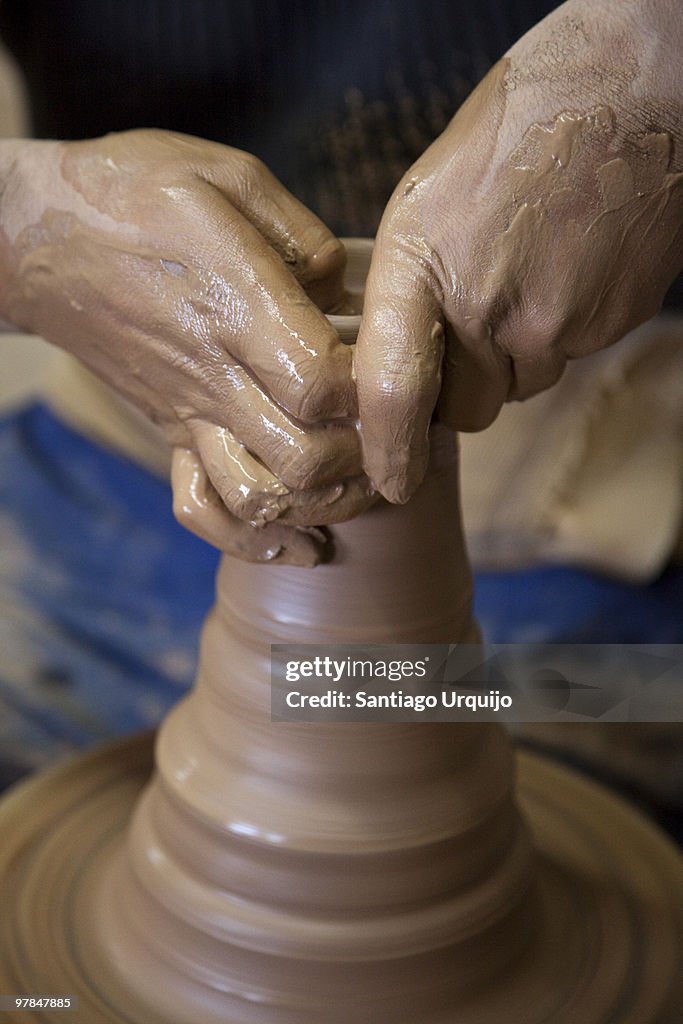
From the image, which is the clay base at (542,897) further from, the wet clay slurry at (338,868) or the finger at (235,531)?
the finger at (235,531)

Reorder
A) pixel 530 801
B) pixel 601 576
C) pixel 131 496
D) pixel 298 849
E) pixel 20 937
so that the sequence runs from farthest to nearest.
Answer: pixel 131 496 → pixel 601 576 → pixel 530 801 → pixel 20 937 → pixel 298 849

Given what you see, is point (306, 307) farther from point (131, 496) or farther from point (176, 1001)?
point (131, 496)

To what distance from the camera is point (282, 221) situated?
2.41ft

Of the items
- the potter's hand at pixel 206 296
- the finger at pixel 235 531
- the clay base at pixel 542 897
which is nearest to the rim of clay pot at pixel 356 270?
the potter's hand at pixel 206 296

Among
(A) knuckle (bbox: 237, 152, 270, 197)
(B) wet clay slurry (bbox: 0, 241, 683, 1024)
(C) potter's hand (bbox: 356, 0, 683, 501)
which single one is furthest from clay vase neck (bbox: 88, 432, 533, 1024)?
(A) knuckle (bbox: 237, 152, 270, 197)

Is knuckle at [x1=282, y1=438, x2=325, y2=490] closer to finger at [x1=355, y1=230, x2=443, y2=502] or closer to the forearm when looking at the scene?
finger at [x1=355, y1=230, x2=443, y2=502]

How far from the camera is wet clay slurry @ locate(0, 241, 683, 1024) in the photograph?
0.78 meters

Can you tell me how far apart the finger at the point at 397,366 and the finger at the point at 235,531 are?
0.25 ft

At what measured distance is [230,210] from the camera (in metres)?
0.71

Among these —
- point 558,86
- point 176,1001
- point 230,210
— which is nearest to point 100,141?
point 230,210

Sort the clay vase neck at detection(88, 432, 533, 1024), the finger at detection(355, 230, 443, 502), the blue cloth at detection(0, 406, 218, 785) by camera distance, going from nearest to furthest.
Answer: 1. the finger at detection(355, 230, 443, 502)
2. the clay vase neck at detection(88, 432, 533, 1024)
3. the blue cloth at detection(0, 406, 218, 785)

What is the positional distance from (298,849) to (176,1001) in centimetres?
15

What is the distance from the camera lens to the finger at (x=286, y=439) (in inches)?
27.0

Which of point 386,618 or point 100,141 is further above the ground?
point 100,141
